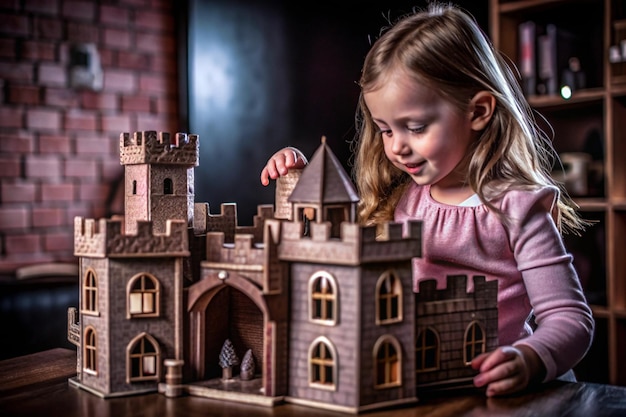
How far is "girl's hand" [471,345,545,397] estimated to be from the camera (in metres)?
1.43

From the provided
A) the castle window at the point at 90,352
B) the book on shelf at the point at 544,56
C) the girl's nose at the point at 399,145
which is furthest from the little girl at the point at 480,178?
the book on shelf at the point at 544,56

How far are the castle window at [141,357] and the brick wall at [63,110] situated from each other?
85.4 inches

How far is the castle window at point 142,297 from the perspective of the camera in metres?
1.49

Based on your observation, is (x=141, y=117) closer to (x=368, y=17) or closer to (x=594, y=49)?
(x=368, y=17)

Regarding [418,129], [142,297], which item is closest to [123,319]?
[142,297]

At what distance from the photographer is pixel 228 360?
1.54 meters

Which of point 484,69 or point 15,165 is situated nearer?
point 484,69

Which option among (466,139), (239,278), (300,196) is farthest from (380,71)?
(239,278)

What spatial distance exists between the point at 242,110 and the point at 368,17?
0.88 m

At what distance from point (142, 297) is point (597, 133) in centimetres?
298

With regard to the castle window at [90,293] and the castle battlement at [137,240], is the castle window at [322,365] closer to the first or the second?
the castle battlement at [137,240]

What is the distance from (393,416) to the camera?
4.38ft

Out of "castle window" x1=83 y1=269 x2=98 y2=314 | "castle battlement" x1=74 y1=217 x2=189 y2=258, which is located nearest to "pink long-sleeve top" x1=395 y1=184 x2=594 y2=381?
"castle battlement" x1=74 y1=217 x2=189 y2=258

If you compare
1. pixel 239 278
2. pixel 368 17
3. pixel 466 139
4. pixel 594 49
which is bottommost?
pixel 239 278
